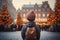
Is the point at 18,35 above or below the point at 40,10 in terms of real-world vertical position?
below

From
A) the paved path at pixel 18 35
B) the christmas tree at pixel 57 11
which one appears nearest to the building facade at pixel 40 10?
the christmas tree at pixel 57 11

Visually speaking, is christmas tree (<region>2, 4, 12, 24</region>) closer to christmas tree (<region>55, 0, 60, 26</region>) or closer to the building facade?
the building facade

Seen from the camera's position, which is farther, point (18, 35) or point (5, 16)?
point (5, 16)

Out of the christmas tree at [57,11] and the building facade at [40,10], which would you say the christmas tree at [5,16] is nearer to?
the building facade at [40,10]

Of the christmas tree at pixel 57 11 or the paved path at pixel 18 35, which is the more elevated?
the christmas tree at pixel 57 11

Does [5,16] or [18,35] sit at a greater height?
[5,16]

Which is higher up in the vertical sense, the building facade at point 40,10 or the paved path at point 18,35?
the building facade at point 40,10

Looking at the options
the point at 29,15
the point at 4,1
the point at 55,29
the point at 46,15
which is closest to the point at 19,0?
the point at 4,1

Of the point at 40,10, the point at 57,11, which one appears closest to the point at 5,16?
the point at 40,10

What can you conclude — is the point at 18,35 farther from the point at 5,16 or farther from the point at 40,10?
the point at 40,10

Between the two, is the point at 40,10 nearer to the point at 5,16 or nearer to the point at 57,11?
the point at 57,11

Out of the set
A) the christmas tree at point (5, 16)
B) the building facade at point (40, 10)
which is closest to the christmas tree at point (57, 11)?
the building facade at point (40, 10)

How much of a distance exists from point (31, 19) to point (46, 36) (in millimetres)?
1103

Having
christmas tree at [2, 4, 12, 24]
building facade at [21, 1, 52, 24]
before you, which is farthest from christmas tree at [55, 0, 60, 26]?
christmas tree at [2, 4, 12, 24]
